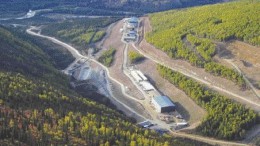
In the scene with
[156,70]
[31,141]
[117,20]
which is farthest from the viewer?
[117,20]

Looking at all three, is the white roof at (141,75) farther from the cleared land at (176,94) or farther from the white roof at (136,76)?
the cleared land at (176,94)

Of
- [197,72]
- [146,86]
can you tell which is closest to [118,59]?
[146,86]

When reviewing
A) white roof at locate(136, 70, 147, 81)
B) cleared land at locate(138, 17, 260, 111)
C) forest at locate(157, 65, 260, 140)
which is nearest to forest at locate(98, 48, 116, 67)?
cleared land at locate(138, 17, 260, 111)

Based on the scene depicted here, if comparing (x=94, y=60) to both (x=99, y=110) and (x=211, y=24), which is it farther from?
(x=99, y=110)

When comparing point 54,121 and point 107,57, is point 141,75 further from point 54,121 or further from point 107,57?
point 54,121

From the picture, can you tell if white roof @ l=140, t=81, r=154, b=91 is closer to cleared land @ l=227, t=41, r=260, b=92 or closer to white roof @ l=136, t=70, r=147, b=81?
white roof @ l=136, t=70, r=147, b=81

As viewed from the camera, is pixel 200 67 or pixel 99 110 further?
pixel 200 67

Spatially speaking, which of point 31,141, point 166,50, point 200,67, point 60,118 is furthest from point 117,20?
point 31,141
